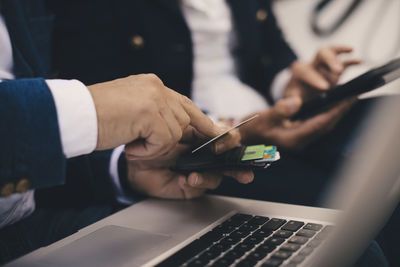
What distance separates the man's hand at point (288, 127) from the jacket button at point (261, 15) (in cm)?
39

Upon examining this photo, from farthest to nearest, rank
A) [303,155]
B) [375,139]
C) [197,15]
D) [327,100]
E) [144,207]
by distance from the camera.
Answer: [197,15] → [303,155] → [327,100] → [144,207] → [375,139]

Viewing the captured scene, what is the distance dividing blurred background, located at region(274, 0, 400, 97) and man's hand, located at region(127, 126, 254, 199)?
2.41 ft

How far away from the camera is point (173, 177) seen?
1.55 ft

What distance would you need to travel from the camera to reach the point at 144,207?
1.47 ft

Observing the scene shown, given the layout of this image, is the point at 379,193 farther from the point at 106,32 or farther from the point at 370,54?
the point at 370,54

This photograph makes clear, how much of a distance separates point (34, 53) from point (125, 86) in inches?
9.6

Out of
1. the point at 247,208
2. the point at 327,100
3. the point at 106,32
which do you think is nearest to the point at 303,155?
the point at 327,100

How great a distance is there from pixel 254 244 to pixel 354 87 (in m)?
0.30

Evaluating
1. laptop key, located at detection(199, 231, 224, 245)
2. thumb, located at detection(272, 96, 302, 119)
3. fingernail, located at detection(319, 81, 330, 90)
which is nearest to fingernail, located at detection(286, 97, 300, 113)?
thumb, located at detection(272, 96, 302, 119)

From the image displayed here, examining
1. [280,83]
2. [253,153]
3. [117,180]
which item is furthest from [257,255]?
[280,83]

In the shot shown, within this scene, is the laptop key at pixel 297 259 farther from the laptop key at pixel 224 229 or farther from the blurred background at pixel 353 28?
the blurred background at pixel 353 28

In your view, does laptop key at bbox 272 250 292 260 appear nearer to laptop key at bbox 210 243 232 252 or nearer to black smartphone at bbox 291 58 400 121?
laptop key at bbox 210 243 232 252

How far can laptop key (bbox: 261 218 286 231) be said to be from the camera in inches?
13.6

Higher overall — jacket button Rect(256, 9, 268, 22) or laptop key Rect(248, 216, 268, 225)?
jacket button Rect(256, 9, 268, 22)
